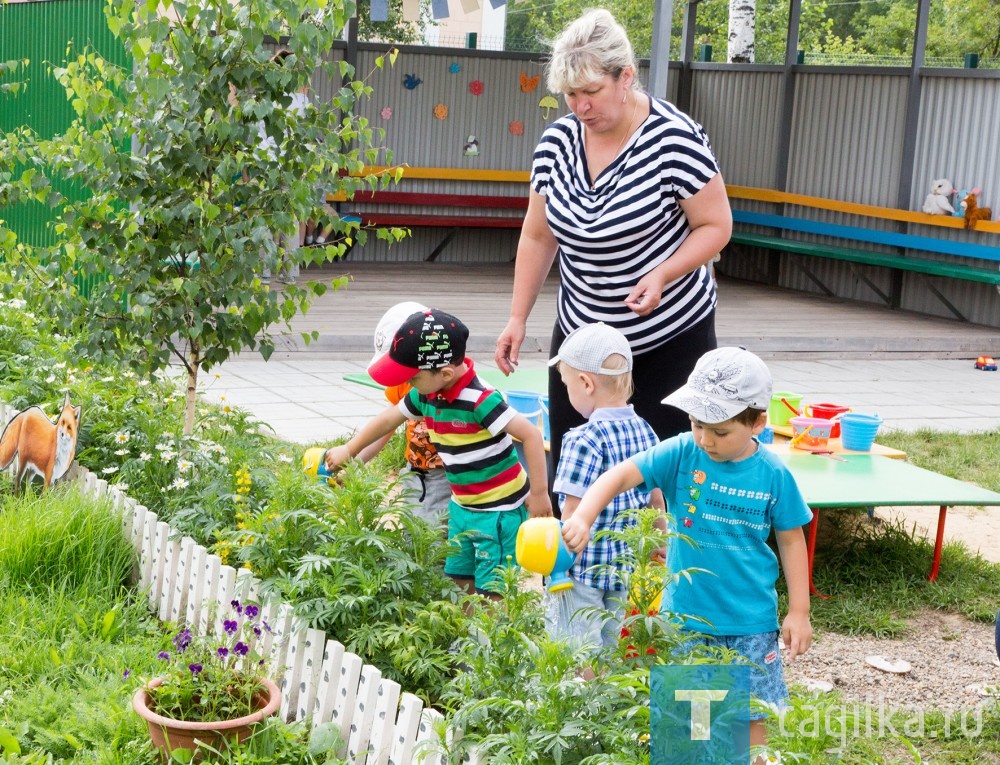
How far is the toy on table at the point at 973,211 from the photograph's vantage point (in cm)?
1157

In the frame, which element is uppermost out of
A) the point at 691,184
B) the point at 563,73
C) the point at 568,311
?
the point at 563,73

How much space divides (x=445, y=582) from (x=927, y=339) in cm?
859

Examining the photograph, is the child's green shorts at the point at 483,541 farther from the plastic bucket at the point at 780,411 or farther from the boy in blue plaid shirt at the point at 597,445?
the plastic bucket at the point at 780,411

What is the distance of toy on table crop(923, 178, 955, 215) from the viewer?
12023mm

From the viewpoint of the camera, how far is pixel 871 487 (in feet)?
15.6

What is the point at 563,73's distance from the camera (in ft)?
10.7

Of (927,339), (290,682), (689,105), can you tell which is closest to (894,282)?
(927,339)

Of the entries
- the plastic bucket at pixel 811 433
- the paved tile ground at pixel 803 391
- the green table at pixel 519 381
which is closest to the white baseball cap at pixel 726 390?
the plastic bucket at pixel 811 433

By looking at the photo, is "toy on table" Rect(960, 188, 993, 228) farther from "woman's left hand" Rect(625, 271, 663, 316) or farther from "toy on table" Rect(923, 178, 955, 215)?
"woman's left hand" Rect(625, 271, 663, 316)

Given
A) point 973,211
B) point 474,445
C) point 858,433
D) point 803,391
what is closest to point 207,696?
point 474,445

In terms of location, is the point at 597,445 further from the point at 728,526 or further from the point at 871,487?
the point at 871,487

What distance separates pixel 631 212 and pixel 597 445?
680mm

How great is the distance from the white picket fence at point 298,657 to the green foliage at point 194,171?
0.70 m

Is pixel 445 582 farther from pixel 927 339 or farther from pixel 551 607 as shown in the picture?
pixel 927 339
